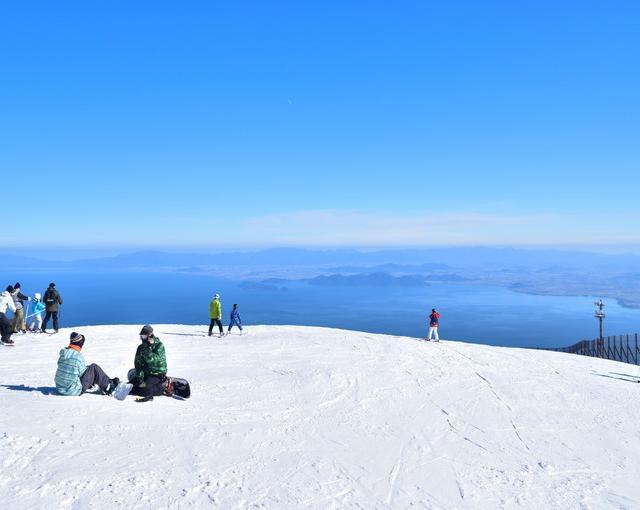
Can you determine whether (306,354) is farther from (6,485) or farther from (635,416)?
(6,485)

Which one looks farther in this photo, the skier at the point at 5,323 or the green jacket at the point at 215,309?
the green jacket at the point at 215,309

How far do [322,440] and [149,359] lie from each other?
403cm

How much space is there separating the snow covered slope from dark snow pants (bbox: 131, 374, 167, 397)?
259 mm

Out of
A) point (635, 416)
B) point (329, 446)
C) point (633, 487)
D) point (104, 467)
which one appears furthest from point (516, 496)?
point (635, 416)

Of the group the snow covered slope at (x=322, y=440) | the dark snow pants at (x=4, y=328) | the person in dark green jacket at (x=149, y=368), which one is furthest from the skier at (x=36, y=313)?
the person in dark green jacket at (x=149, y=368)

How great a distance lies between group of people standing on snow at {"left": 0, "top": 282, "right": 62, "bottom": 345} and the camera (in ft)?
46.7

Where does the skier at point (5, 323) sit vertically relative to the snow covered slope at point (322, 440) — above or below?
above

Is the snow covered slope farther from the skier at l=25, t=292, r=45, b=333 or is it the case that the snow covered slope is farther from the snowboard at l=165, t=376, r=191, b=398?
the skier at l=25, t=292, r=45, b=333

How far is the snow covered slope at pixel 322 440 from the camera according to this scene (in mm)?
5363

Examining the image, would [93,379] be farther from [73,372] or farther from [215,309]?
[215,309]

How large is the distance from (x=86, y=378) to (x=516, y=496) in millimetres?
7918

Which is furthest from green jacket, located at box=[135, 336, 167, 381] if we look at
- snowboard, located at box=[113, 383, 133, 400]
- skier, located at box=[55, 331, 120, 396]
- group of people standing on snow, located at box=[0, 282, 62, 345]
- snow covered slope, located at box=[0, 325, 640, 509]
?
group of people standing on snow, located at box=[0, 282, 62, 345]

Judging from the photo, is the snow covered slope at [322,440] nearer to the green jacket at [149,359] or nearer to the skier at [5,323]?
the green jacket at [149,359]

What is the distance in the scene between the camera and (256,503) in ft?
16.6
